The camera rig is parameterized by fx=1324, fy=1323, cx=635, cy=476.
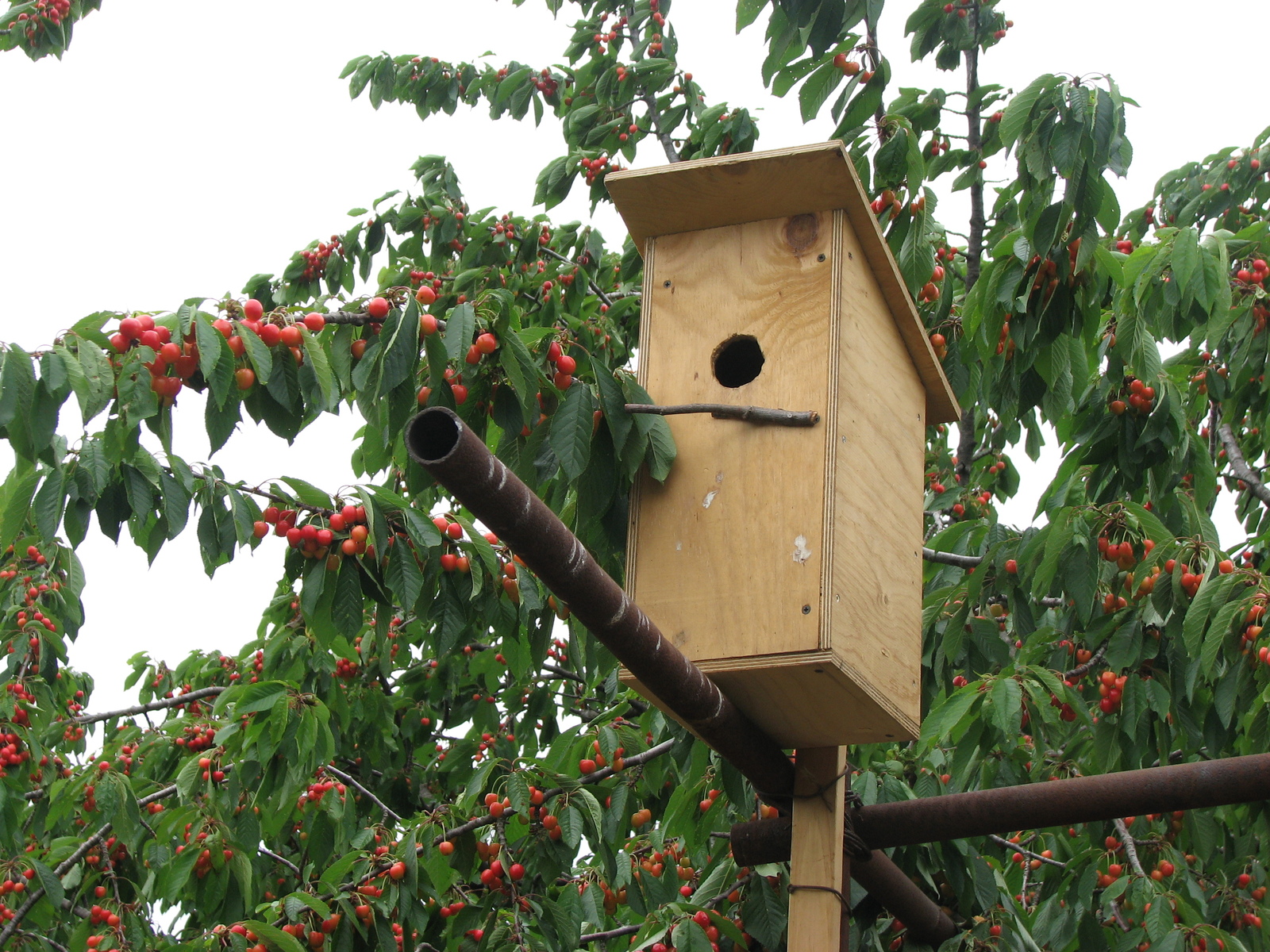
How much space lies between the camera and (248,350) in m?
2.22

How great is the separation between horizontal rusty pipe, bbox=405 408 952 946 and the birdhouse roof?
0.97 m

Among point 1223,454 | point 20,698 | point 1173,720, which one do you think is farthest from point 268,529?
point 1223,454

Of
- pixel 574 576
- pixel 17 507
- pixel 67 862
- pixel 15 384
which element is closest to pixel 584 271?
pixel 67 862

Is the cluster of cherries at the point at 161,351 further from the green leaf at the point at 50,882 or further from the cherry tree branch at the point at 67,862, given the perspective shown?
the green leaf at the point at 50,882

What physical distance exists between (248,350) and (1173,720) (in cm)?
256

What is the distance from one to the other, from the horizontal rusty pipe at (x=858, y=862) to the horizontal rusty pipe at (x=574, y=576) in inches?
10.6

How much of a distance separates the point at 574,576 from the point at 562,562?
0.03 m

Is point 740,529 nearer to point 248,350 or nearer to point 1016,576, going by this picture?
point 248,350

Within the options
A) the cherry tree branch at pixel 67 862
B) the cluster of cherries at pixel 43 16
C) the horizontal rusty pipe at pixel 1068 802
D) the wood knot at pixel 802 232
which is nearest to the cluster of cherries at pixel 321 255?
the cluster of cherries at pixel 43 16

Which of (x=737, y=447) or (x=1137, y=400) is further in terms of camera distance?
(x=1137, y=400)

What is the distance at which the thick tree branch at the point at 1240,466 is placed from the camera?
5.16 m

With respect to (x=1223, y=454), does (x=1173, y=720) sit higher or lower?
lower

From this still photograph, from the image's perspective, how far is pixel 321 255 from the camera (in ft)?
19.4

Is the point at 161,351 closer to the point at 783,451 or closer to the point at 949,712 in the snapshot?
the point at 783,451
